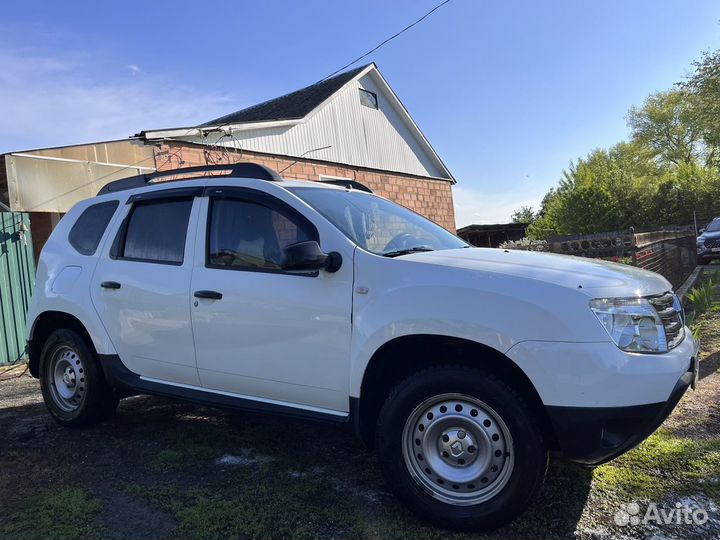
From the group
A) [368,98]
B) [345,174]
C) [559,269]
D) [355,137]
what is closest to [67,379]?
[559,269]

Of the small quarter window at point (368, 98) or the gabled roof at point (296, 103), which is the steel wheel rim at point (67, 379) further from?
the small quarter window at point (368, 98)

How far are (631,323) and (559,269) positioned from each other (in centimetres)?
44

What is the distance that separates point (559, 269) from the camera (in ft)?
9.36

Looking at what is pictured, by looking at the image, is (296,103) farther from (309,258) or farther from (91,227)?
(309,258)

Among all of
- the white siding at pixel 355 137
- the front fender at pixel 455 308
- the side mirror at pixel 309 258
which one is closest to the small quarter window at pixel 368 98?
the white siding at pixel 355 137

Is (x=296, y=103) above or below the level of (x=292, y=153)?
above

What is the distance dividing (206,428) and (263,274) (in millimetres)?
1872

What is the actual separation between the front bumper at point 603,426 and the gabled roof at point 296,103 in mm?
12332

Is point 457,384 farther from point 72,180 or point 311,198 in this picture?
point 72,180

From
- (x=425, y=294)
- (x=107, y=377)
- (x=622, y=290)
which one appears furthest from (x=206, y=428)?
(x=622, y=290)

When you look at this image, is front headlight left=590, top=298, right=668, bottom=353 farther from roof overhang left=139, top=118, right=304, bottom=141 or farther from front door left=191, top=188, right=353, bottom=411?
roof overhang left=139, top=118, right=304, bottom=141

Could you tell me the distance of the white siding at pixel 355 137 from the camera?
12.9 metres

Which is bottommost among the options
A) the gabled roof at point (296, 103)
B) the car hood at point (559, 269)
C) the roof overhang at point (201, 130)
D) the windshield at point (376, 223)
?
the car hood at point (559, 269)

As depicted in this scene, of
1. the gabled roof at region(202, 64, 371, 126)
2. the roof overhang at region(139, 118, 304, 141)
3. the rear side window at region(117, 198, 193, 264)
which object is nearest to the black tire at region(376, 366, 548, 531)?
the rear side window at region(117, 198, 193, 264)
